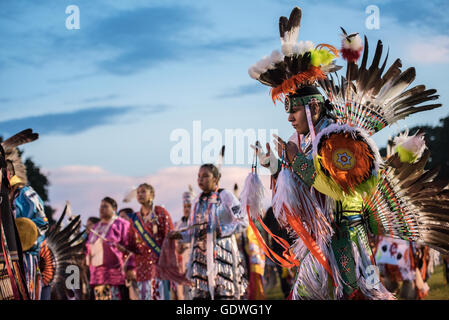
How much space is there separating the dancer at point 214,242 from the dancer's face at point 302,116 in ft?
9.44

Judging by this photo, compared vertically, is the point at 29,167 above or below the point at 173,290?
above

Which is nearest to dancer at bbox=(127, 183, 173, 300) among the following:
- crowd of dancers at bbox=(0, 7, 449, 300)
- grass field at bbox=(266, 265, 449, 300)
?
crowd of dancers at bbox=(0, 7, 449, 300)

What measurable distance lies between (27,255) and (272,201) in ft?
10.1

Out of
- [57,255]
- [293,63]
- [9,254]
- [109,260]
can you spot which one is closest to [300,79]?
[293,63]

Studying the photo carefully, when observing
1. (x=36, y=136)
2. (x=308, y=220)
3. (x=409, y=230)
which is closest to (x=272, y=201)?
(x=308, y=220)

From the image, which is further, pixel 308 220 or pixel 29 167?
pixel 29 167

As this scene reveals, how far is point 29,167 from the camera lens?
18719 mm

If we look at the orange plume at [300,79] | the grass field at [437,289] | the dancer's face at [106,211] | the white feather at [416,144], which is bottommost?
the grass field at [437,289]

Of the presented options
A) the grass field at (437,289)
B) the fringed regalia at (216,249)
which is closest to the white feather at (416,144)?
the fringed regalia at (216,249)

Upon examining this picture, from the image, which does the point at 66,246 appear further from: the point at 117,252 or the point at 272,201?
the point at 272,201

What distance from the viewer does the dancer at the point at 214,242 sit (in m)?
7.27

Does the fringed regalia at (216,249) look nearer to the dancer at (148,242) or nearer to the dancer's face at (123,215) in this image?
the dancer at (148,242)

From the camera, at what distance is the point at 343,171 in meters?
4.07
